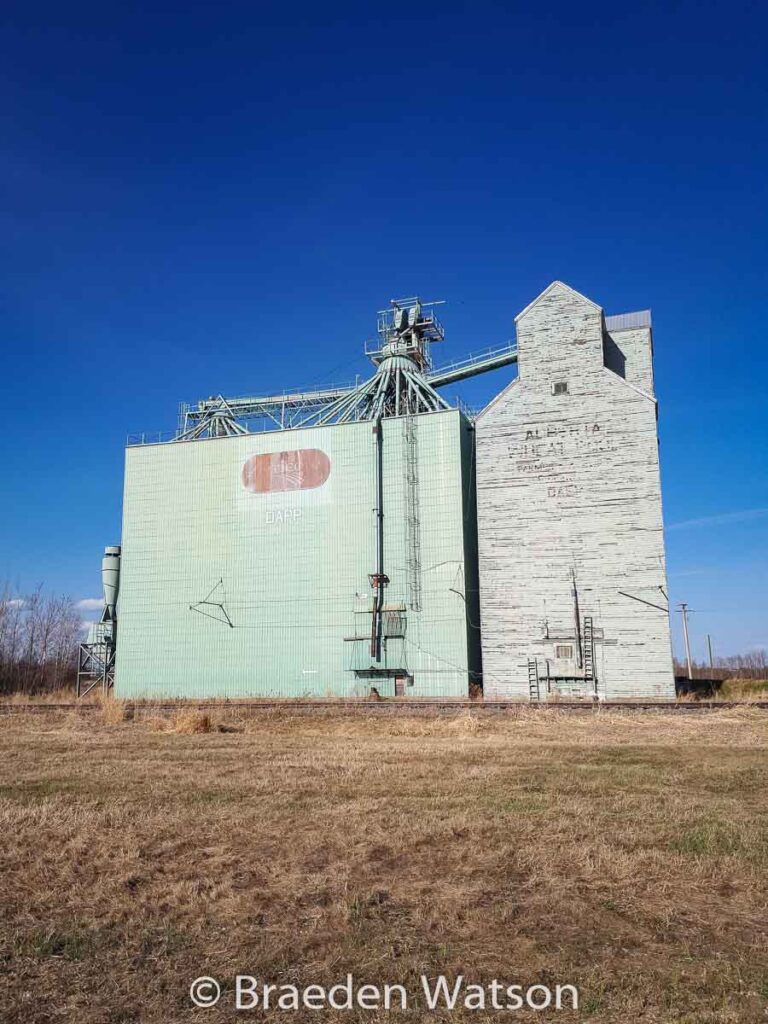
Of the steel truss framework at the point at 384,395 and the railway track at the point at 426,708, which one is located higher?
the steel truss framework at the point at 384,395

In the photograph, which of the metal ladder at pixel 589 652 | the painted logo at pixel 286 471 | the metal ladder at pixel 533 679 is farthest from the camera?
the painted logo at pixel 286 471

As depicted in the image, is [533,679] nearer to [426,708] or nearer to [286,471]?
[426,708]

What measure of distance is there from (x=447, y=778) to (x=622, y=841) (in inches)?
189

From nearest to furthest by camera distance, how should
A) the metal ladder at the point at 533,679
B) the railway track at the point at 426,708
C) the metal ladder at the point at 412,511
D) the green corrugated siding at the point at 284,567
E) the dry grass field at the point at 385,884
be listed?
the dry grass field at the point at 385,884, the railway track at the point at 426,708, the metal ladder at the point at 533,679, the green corrugated siding at the point at 284,567, the metal ladder at the point at 412,511

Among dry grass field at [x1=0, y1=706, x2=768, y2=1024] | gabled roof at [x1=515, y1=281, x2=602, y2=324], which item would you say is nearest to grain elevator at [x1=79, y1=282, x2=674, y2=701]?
gabled roof at [x1=515, y1=281, x2=602, y2=324]

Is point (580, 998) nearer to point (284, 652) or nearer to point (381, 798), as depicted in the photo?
point (381, 798)

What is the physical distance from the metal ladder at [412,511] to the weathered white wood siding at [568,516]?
11.4ft

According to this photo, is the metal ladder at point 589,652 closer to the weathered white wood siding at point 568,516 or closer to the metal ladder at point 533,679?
the weathered white wood siding at point 568,516

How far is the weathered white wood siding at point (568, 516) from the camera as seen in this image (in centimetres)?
3684

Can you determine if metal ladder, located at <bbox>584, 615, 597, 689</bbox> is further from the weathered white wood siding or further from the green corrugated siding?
the green corrugated siding

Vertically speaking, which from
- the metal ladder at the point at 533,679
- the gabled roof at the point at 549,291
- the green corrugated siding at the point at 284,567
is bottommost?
the metal ladder at the point at 533,679

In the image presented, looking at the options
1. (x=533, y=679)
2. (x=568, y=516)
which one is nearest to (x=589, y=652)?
(x=533, y=679)

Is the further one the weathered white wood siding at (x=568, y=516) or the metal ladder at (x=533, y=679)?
the metal ladder at (x=533, y=679)

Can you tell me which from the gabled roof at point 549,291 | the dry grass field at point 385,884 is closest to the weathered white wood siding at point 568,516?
the gabled roof at point 549,291
